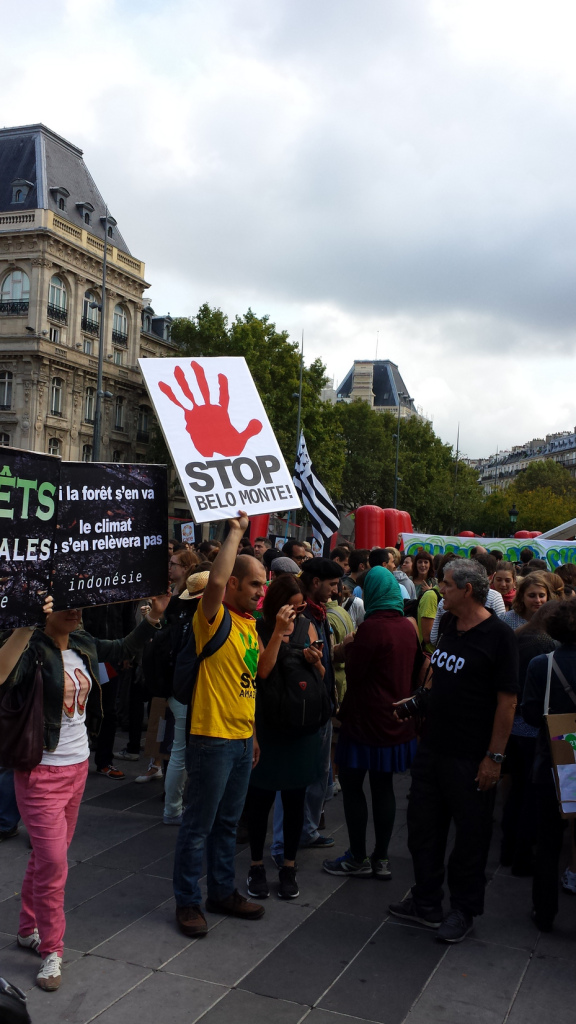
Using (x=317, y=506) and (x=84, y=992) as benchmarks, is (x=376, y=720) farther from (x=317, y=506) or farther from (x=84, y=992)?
(x=317, y=506)

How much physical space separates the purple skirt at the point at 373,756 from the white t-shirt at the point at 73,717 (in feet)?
5.56

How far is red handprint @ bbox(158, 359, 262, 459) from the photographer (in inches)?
190

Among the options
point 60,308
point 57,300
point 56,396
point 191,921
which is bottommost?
point 191,921

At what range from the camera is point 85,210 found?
50.8 metres

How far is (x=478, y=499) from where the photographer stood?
8069cm

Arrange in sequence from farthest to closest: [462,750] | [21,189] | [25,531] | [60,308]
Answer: [21,189]
[60,308]
[462,750]
[25,531]

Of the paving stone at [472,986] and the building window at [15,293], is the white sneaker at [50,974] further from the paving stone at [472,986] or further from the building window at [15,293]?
the building window at [15,293]

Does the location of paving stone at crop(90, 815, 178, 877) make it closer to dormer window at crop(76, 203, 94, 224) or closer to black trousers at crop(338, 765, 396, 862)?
black trousers at crop(338, 765, 396, 862)

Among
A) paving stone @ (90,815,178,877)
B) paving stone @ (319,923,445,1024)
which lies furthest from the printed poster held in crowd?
paving stone @ (319,923,445,1024)

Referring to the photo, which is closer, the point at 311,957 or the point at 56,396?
the point at 311,957

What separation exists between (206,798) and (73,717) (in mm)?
814

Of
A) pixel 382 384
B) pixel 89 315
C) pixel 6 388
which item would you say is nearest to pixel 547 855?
pixel 6 388

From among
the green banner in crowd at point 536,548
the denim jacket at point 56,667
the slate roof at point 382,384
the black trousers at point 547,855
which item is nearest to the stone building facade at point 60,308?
the green banner in crowd at point 536,548

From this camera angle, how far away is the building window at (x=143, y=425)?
54219 mm
